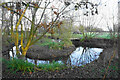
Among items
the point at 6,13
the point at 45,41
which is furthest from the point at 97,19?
the point at 6,13

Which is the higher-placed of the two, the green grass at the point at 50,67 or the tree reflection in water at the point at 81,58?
the green grass at the point at 50,67

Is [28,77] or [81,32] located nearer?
[28,77]

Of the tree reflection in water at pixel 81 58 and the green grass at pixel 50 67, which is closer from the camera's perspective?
the green grass at pixel 50 67

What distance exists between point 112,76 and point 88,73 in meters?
0.45

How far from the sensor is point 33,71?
178 centimetres

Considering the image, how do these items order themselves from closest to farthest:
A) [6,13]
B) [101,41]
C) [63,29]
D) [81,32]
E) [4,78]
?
[4,78], [6,13], [63,29], [101,41], [81,32]

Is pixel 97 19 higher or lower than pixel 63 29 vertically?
higher

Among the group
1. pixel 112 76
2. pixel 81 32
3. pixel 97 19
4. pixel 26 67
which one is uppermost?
pixel 97 19

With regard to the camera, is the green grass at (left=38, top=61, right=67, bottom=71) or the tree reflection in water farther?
the tree reflection in water

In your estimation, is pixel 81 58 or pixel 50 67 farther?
pixel 81 58

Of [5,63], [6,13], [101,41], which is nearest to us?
[5,63]

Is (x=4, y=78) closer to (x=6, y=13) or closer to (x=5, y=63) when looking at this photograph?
(x=5, y=63)

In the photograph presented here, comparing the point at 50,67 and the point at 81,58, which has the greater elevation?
the point at 50,67

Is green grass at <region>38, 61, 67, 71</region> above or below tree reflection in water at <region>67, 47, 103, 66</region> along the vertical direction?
above
